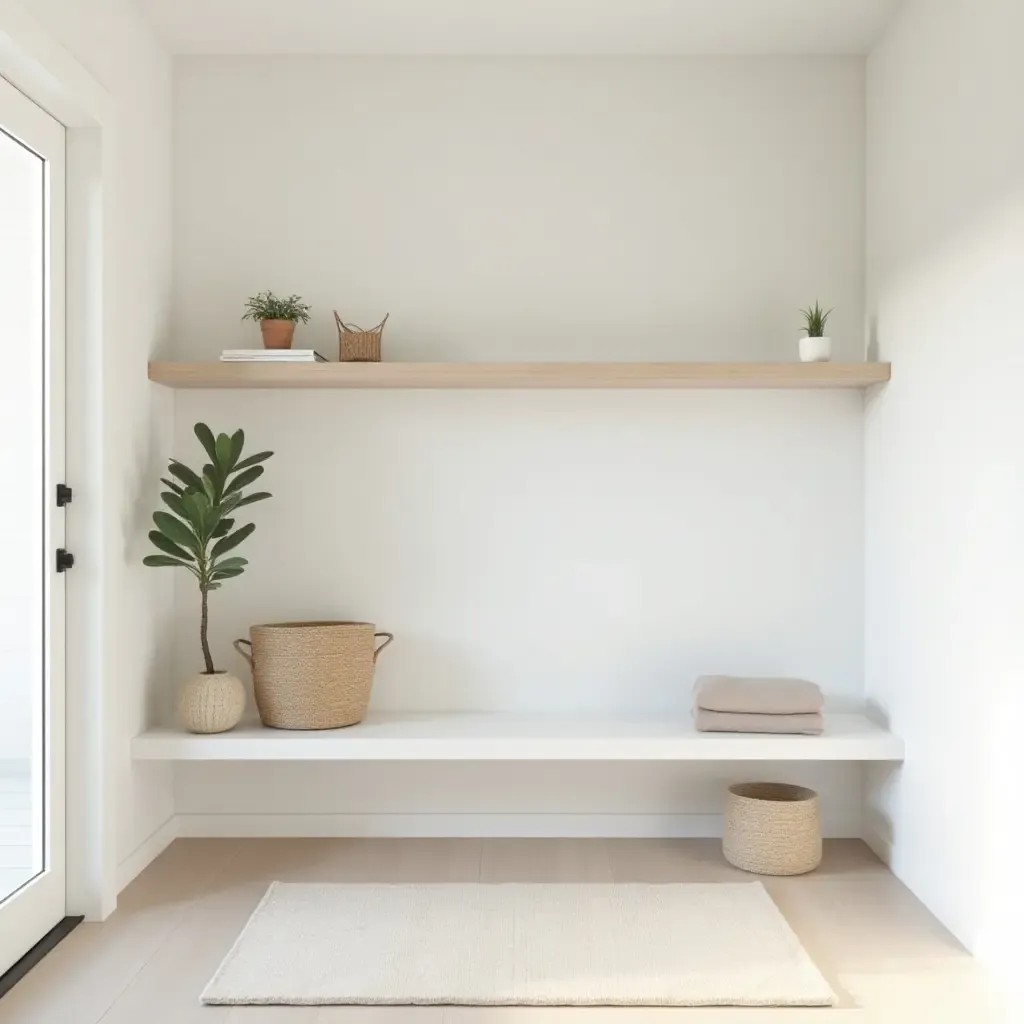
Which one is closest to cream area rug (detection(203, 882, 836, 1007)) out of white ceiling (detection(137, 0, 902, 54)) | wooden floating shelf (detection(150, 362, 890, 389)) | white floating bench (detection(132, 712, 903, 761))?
white floating bench (detection(132, 712, 903, 761))

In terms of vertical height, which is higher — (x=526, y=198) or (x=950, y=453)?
(x=526, y=198)

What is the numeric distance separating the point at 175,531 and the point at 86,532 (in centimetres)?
32

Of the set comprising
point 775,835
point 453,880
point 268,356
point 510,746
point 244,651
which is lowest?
point 453,880

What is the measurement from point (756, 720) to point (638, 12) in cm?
212

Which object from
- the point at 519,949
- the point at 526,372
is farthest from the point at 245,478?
the point at 519,949

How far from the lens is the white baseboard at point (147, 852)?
10.4ft

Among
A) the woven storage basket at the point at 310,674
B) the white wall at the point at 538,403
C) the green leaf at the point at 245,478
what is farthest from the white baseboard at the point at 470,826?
the green leaf at the point at 245,478

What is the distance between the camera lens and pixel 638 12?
3352mm

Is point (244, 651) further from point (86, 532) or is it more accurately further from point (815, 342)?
point (815, 342)

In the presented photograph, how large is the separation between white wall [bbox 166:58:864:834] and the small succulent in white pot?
0.18 metres

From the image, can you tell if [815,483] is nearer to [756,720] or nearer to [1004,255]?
[756,720]

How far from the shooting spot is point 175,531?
323cm

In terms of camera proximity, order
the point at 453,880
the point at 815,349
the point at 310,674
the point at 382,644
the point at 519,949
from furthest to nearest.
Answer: the point at 382,644 < the point at 815,349 < the point at 310,674 < the point at 453,880 < the point at 519,949

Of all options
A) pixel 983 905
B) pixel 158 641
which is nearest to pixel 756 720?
pixel 983 905
